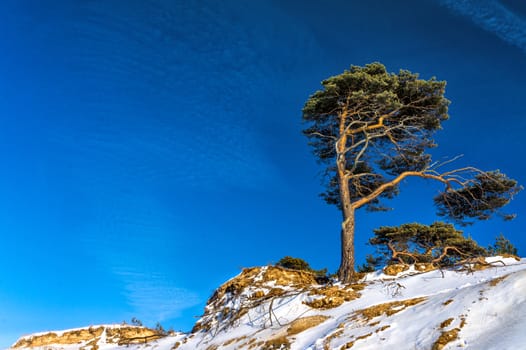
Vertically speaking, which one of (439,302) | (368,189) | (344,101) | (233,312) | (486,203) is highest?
(344,101)

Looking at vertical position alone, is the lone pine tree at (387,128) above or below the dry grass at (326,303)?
above

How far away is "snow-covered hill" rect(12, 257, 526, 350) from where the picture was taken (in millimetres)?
4055

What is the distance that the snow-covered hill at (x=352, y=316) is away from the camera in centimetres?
405

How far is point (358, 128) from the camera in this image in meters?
15.1

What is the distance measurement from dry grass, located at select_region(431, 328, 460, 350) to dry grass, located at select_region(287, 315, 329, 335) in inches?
112

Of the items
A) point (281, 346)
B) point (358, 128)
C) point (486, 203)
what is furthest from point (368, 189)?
point (281, 346)

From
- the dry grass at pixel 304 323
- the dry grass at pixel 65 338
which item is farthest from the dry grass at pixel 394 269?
the dry grass at pixel 65 338

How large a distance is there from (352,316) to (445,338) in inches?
87.4

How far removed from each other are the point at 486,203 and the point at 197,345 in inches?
502

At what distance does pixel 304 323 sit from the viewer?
6.79 meters

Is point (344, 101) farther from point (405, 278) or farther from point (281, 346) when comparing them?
point (281, 346)

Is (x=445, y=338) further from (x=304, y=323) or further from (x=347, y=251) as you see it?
(x=347, y=251)

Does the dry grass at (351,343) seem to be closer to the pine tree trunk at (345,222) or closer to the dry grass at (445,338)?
the dry grass at (445,338)

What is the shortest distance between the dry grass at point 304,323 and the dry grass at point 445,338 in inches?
112
